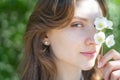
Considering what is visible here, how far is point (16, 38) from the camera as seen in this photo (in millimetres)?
4328

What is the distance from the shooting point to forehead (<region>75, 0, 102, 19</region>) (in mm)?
2764

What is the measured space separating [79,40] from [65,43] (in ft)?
0.32

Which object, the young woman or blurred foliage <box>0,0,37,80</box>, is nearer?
the young woman

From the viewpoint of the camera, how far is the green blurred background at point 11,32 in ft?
13.9

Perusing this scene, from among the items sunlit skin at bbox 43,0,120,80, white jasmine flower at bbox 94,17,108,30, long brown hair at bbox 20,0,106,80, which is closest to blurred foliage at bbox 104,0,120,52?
long brown hair at bbox 20,0,106,80

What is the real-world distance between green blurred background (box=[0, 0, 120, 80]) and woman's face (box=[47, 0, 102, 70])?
1431mm

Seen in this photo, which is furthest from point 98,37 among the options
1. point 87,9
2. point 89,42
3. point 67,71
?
point 67,71

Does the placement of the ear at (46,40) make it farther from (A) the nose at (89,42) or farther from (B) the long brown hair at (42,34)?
(A) the nose at (89,42)

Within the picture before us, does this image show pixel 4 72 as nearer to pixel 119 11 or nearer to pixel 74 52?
pixel 119 11

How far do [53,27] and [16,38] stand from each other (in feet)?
5.02

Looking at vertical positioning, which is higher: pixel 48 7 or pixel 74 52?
pixel 48 7

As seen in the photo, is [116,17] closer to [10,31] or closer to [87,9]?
[10,31]

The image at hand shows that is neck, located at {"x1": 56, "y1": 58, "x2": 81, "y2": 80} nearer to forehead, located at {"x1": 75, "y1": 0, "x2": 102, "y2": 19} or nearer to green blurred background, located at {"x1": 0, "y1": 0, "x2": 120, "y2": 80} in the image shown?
forehead, located at {"x1": 75, "y1": 0, "x2": 102, "y2": 19}

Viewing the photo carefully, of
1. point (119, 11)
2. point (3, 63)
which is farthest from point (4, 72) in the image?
point (119, 11)
